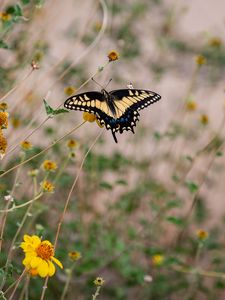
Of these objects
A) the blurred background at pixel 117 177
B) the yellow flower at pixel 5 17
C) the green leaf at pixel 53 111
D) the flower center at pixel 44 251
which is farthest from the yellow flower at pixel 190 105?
the flower center at pixel 44 251

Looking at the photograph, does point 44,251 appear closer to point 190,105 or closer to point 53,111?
point 53,111

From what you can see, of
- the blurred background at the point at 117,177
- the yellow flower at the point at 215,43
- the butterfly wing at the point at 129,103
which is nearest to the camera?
the butterfly wing at the point at 129,103

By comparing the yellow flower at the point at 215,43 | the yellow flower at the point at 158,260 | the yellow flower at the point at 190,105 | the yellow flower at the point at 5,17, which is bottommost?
the yellow flower at the point at 158,260

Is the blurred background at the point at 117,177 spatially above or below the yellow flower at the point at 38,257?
above

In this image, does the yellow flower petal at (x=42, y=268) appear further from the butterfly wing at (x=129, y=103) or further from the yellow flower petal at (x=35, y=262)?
the butterfly wing at (x=129, y=103)

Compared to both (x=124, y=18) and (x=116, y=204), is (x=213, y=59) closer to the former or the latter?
(x=124, y=18)

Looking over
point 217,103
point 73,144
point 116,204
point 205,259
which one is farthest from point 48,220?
point 217,103
